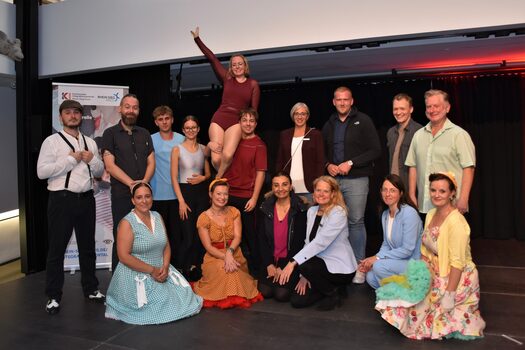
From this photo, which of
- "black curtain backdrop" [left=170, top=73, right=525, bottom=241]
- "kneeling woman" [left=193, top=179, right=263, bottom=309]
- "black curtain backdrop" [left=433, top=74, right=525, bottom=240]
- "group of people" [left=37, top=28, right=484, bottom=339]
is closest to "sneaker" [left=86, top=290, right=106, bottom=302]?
"group of people" [left=37, top=28, right=484, bottom=339]

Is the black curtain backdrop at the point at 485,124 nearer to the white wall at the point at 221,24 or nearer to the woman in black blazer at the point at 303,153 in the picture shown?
the white wall at the point at 221,24

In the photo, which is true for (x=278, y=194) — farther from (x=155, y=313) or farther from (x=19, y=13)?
(x=19, y=13)

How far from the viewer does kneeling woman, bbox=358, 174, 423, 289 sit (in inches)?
117

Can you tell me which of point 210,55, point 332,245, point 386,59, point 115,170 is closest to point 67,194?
point 115,170

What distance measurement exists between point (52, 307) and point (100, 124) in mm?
1906

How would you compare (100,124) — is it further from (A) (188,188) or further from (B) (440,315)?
(B) (440,315)

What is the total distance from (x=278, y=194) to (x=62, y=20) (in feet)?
9.23

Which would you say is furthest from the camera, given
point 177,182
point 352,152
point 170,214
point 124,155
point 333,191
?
point 170,214

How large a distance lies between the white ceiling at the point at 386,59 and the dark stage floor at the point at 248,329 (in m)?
2.30

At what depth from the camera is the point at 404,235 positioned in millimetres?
2988

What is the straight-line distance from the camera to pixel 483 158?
5238 mm

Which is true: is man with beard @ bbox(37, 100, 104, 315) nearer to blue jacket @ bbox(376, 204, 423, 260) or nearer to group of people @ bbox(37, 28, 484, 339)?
group of people @ bbox(37, 28, 484, 339)

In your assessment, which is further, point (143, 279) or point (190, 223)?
point (190, 223)

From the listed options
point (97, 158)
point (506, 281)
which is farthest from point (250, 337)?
point (506, 281)
